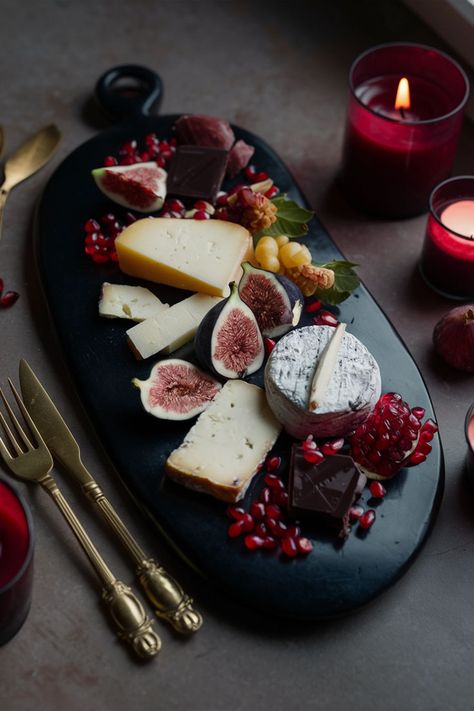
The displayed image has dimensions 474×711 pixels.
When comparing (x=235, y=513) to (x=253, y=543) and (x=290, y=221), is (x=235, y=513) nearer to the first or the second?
(x=253, y=543)

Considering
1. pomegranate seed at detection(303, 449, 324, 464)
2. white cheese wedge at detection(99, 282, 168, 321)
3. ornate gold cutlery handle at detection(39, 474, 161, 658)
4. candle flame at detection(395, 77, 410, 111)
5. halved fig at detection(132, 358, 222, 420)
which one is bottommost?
ornate gold cutlery handle at detection(39, 474, 161, 658)

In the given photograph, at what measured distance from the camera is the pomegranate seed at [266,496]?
89.7 inches

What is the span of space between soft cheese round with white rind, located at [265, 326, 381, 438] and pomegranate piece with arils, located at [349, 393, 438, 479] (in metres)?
0.05

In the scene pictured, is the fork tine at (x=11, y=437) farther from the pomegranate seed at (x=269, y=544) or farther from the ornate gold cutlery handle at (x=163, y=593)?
the pomegranate seed at (x=269, y=544)

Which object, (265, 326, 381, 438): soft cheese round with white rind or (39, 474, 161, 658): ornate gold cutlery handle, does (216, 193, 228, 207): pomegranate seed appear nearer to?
(265, 326, 381, 438): soft cheese round with white rind

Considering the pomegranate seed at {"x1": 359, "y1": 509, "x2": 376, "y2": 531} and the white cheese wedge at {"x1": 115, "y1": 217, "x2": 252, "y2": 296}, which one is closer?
the pomegranate seed at {"x1": 359, "y1": 509, "x2": 376, "y2": 531}

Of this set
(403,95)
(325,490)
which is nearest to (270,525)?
(325,490)

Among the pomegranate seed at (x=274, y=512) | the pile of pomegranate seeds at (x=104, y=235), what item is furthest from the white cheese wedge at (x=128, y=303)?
the pomegranate seed at (x=274, y=512)

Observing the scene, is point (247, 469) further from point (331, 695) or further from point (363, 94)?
point (363, 94)

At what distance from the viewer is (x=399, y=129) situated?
2.87 m

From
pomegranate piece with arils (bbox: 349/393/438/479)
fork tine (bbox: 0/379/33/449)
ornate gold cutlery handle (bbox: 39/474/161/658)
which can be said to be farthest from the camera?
fork tine (bbox: 0/379/33/449)

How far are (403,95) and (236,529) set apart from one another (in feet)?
5.40

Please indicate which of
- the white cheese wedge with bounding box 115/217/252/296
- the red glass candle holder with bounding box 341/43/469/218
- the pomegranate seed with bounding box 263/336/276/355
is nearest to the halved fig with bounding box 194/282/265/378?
the pomegranate seed with bounding box 263/336/276/355

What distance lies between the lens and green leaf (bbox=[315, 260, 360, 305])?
2.71 meters
